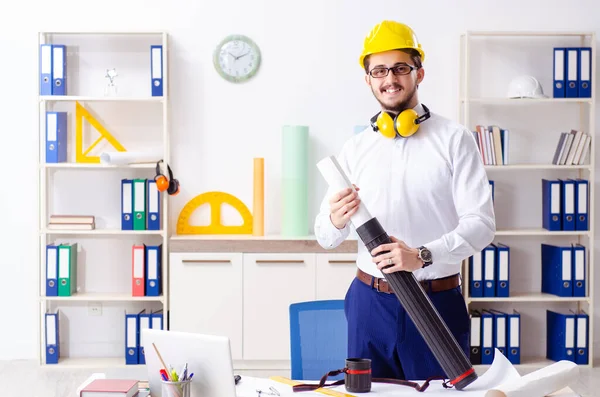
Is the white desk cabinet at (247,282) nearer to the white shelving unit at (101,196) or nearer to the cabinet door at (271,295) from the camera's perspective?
the cabinet door at (271,295)

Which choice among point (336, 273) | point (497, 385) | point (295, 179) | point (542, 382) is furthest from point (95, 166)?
point (542, 382)

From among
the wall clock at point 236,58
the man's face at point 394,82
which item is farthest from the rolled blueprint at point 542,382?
the wall clock at point 236,58

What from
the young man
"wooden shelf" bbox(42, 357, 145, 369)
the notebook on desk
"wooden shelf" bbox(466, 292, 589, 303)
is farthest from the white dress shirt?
"wooden shelf" bbox(42, 357, 145, 369)

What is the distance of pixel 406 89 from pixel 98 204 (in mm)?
3006

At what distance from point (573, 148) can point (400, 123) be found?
2734 millimetres

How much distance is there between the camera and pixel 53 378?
4668 mm

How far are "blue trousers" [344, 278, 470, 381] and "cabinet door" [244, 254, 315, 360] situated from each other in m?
2.11

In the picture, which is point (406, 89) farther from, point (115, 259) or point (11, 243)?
point (11, 243)

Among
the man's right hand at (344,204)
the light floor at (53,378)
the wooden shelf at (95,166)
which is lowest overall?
the light floor at (53,378)

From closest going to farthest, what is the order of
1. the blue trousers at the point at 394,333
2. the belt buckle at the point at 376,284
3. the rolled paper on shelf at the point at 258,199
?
the blue trousers at the point at 394,333 < the belt buckle at the point at 376,284 < the rolled paper on shelf at the point at 258,199

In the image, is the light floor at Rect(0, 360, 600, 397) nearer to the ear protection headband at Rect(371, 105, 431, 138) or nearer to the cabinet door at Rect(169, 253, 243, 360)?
the cabinet door at Rect(169, 253, 243, 360)

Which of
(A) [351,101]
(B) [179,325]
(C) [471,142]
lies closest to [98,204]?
(B) [179,325]

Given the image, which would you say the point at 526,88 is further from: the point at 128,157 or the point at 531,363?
the point at 128,157

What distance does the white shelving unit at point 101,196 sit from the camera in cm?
497
